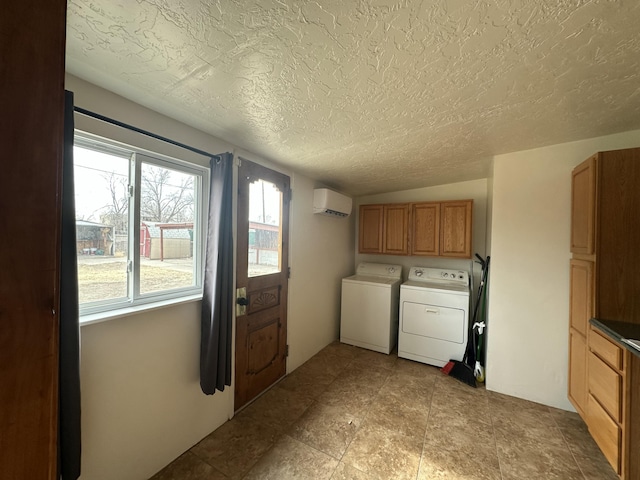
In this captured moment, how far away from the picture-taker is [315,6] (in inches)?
32.0

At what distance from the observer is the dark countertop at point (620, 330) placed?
125 cm

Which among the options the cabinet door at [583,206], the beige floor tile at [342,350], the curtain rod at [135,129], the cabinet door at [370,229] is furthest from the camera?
the cabinet door at [370,229]

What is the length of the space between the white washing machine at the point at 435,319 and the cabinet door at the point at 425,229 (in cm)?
43

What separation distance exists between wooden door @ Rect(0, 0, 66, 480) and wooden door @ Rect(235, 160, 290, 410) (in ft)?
4.77

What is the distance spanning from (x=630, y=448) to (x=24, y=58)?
9.06 ft

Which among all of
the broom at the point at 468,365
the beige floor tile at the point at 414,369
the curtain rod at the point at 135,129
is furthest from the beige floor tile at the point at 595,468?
the curtain rod at the point at 135,129

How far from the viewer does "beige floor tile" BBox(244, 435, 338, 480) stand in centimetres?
148

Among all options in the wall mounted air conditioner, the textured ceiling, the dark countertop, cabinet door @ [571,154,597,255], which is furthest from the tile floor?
the textured ceiling

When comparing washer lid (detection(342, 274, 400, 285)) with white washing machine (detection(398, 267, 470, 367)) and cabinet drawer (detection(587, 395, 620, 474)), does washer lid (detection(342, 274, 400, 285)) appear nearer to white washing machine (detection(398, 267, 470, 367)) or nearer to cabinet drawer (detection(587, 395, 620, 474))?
white washing machine (detection(398, 267, 470, 367))

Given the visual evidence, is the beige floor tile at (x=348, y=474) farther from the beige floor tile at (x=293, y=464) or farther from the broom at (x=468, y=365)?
the broom at (x=468, y=365)

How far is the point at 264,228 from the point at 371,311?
1.85 m

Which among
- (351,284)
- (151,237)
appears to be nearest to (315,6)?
(151,237)

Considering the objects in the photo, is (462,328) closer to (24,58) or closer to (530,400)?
(530,400)

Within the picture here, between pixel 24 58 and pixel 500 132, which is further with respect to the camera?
pixel 500 132
